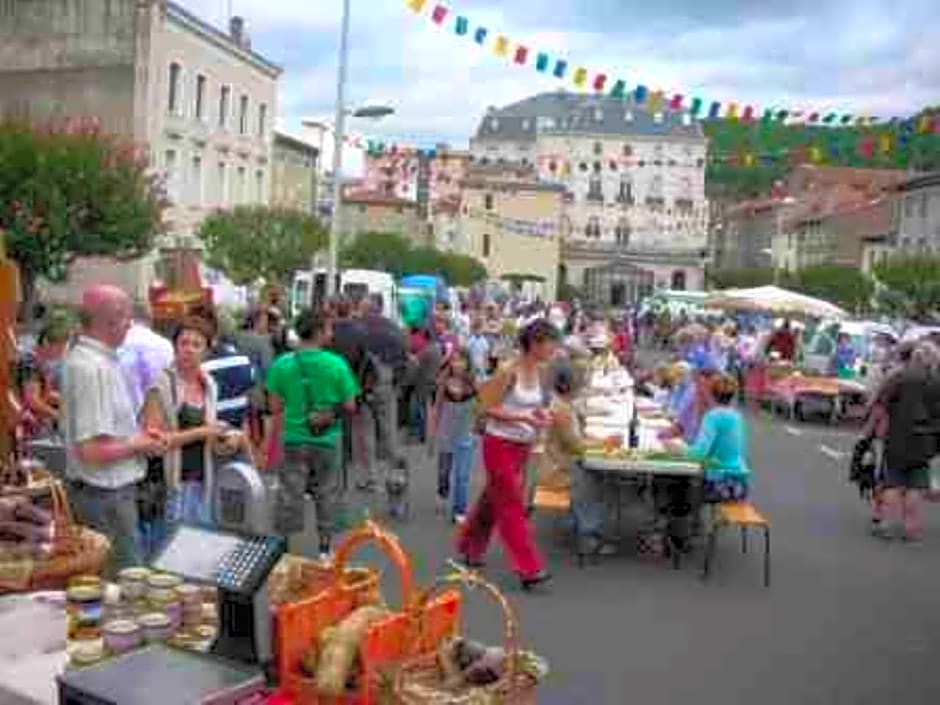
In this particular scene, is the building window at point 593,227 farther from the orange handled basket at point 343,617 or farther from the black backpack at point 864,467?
the orange handled basket at point 343,617

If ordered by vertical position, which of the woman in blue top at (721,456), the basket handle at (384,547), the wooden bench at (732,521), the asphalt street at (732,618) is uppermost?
the basket handle at (384,547)

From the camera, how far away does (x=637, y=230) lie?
4296 inches

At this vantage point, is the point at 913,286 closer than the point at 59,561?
No

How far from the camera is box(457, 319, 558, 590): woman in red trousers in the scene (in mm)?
8219

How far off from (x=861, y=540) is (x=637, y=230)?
99340 mm

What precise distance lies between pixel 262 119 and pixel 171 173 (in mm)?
9285

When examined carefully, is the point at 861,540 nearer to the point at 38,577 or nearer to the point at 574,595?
the point at 574,595

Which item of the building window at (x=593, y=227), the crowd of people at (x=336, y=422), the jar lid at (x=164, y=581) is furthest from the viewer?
the building window at (x=593, y=227)

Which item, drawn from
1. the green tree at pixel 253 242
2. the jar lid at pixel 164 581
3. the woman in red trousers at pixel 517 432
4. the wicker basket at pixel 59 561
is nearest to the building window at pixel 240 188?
the green tree at pixel 253 242

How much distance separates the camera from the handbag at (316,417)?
8320mm

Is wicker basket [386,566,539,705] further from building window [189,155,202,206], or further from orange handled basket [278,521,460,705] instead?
building window [189,155,202,206]

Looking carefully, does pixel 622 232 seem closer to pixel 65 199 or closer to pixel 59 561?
pixel 65 199

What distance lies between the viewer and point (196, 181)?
145 feet

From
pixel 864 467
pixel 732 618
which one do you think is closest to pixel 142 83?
pixel 864 467
